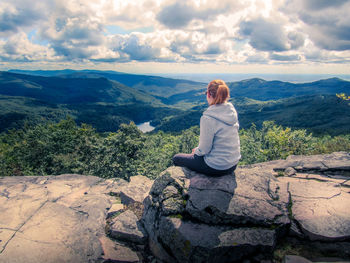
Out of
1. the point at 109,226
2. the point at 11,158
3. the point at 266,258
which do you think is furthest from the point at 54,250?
the point at 11,158

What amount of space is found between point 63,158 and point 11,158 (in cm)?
1472

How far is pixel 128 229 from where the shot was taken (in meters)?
6.93

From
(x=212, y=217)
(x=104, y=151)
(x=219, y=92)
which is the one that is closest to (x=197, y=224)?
(x=212, y=217)

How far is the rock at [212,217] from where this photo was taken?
5.30m

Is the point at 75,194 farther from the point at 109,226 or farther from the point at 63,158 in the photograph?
the point at 63,158

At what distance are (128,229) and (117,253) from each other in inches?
32.4

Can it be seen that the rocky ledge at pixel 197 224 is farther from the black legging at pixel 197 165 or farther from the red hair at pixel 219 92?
the red hair at pixel 219 92

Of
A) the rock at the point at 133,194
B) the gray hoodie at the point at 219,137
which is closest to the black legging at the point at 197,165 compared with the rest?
the gray hoodie at the point at 219,137

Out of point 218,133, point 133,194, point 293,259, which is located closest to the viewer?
point 293,259

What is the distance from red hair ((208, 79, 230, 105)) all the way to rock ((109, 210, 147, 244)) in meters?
5.09

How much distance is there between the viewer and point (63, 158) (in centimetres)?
3431

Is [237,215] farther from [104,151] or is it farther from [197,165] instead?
[104,151]

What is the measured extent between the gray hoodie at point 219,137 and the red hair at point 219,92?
0.56 ft

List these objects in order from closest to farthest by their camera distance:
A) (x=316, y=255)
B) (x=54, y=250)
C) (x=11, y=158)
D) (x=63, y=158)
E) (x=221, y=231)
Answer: (x=316, y=255) → (x=221, y=231) → (x=54, y=250) → (x=63, y=158) → (x=11, y=158)
